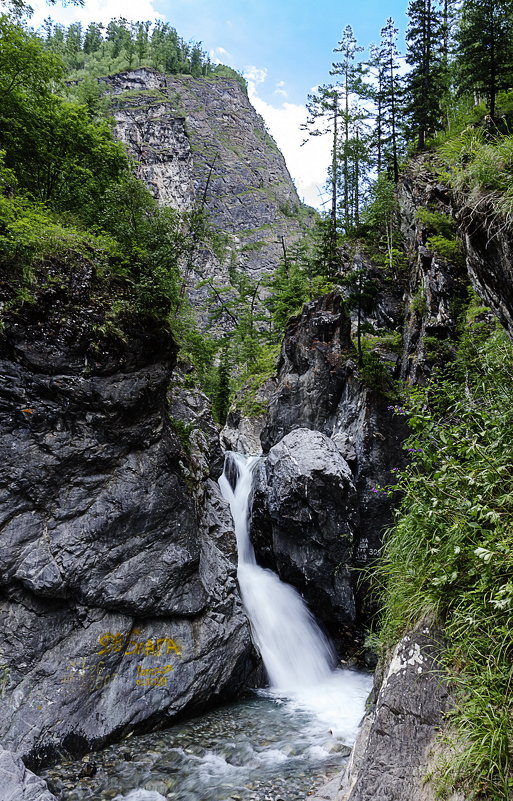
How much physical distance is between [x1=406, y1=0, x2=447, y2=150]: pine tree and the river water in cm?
2148

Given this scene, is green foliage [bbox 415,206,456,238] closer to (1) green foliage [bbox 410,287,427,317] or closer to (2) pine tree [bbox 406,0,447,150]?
(1) green foliage [bbox 410,287,427,317]

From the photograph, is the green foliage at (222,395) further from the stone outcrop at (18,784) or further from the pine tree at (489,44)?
the stone outcrop at (18,784)

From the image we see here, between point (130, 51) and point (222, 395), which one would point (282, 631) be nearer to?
point (222, 395)

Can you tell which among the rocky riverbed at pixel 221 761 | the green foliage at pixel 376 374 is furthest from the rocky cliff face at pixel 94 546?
the green foliage at pixel 376 374

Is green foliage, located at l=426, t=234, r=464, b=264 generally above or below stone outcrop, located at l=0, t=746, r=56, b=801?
above

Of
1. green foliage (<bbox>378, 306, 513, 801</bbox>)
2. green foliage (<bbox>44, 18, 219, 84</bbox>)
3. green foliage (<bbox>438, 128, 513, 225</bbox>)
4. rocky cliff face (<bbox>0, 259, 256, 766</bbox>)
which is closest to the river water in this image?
rocky cliff face (<bbox>0, 259, 256, 766</bbox>)

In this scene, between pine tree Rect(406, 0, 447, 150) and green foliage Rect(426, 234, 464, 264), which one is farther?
pine tree Rect(406, 0, 447, 150)

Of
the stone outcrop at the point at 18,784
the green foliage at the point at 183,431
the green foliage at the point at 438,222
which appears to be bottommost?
the stone outcrop at the point at 18,784

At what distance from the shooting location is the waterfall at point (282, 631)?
10578 millimetres

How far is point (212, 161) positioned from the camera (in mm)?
83250

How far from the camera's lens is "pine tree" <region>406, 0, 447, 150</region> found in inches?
760

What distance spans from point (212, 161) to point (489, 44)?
77.1 meters

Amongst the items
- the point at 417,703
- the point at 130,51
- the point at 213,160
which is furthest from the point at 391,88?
the point at 130,51

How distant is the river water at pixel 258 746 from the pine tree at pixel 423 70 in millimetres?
21481
